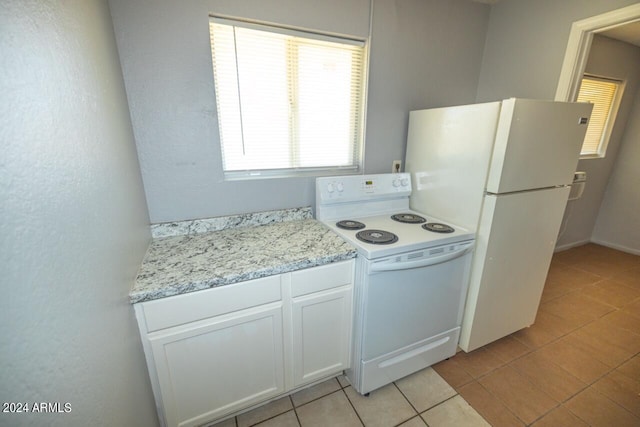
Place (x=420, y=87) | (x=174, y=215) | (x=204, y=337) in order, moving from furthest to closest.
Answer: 1. (x=420, y=87)
2. (x=174, y=215)
3. (x=204, y=337)

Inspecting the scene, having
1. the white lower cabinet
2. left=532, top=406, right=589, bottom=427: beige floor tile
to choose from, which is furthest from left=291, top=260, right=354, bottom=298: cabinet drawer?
left=532, top=406, right=589, bottom=427: beige floor tile

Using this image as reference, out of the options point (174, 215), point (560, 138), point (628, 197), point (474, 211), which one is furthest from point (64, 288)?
point (628, 197)

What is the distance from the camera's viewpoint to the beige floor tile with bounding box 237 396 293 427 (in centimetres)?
142

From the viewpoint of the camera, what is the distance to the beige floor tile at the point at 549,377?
5.14 feet

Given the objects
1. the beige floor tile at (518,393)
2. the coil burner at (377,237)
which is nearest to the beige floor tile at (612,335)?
the beige floor tile at (518,393)

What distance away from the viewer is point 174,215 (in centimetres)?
158

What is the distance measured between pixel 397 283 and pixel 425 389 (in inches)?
29.8

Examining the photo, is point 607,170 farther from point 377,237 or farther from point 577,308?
point 377,237

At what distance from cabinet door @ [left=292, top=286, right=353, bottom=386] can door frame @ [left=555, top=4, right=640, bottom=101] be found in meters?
2.10

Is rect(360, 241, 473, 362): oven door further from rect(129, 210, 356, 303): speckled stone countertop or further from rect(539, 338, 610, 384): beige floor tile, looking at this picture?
rect(539, 338, 610, 384): beige floor tile

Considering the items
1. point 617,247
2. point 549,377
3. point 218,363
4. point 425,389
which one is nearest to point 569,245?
point 617,247

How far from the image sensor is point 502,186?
1.50 meters

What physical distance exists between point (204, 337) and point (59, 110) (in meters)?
0.97

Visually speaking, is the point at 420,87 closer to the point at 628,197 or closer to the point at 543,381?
the point at 543,381
